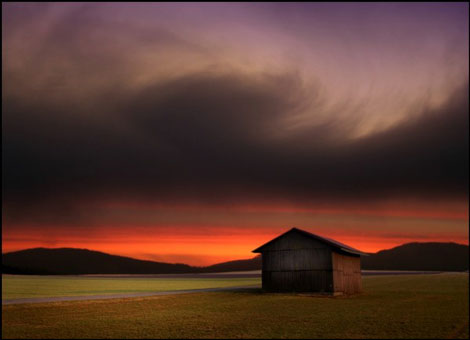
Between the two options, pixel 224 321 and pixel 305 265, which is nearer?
pixel 224 321

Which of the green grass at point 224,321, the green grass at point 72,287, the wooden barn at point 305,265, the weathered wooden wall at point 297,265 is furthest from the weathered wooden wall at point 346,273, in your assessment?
the green grass at point 72,287

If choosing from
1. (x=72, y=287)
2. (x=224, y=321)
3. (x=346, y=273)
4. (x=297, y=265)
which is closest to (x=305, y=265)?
(x=297, y=265)

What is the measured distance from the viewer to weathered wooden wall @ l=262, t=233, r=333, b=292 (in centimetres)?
5344

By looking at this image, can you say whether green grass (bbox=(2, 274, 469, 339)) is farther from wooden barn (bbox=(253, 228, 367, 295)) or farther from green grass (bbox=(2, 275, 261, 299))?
green grass (bbox=(2, 275, 261, 299))

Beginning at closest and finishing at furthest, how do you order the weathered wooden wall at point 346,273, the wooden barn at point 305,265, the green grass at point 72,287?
the green grass at point 72,287, the wooden barn at point 305,265, the weathered wooden wall at point 346,273

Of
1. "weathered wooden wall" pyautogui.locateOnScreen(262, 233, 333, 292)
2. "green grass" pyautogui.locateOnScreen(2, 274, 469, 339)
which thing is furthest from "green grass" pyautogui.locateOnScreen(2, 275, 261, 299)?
"weathered wooden wall" pyautogui.locateOnScreen(262, 233, 333, 292)

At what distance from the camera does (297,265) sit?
5525 cm

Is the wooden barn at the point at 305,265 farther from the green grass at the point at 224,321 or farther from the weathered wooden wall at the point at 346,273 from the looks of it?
the green grass at the point at 224,321

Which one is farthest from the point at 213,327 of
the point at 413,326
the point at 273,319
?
the point at 413,326

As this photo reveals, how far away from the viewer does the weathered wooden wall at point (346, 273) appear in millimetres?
53812

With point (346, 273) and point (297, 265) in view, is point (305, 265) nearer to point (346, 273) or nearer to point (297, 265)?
point (297, 265)

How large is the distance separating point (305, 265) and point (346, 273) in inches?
239

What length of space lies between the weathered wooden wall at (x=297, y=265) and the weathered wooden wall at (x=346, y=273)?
120cm

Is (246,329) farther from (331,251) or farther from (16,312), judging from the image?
(331,251)
